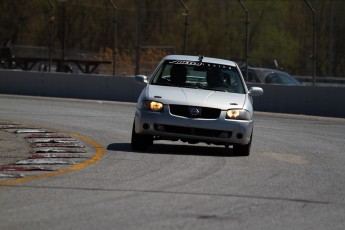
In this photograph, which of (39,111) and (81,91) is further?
(81,91)

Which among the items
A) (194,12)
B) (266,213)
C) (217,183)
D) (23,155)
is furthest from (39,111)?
(194,12)

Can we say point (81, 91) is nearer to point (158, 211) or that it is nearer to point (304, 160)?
point (304, 160)

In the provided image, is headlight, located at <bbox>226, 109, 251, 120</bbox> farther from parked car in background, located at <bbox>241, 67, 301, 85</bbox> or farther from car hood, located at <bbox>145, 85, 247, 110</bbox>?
parked car in background, located at <bbox>241, 67, 301, 85</bbox>

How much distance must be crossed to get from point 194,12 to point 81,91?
72.3 ft

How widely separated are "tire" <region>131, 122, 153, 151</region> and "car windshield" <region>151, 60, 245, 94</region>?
1.22 m

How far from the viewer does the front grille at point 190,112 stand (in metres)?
14.8

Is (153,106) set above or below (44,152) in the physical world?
above

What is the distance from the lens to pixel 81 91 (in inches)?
1403

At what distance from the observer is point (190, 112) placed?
1477cm

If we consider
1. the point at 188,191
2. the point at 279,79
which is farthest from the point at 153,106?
the point at 279,79

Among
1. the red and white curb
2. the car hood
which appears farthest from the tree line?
the car hood

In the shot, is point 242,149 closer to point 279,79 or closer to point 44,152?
point 44,152

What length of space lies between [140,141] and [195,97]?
1.04m

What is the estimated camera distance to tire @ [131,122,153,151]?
15.0 m
